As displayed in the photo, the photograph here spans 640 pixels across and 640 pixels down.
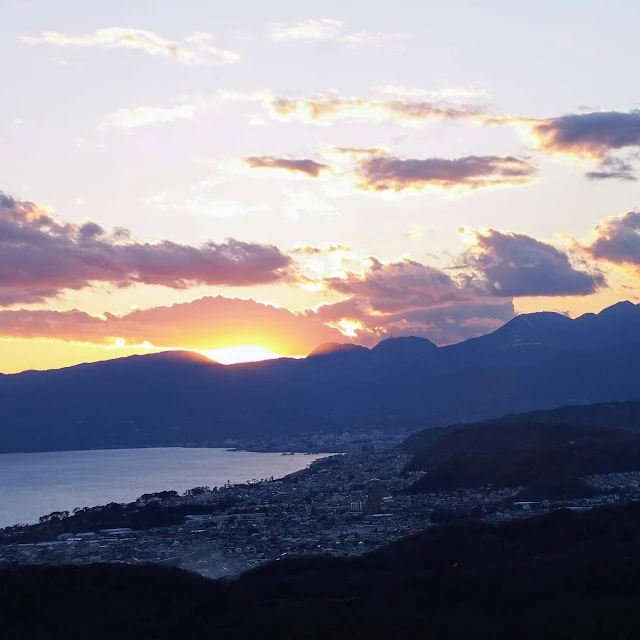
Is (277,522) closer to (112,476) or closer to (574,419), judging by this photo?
(574,419)

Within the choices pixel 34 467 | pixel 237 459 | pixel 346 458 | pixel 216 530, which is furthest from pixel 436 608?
pixel 34 467

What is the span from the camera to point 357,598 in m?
32.0

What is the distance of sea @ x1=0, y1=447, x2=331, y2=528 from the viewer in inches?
3941

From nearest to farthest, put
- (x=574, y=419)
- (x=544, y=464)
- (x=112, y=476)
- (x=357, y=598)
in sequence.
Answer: (x=357, y=598)
(x=544, y=464)
(x=574, y=419)
(x=112, y=476)

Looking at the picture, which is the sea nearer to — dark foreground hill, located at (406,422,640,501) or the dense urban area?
the dense urban area

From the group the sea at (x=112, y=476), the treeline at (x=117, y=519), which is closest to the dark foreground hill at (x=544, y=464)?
the treeline at (x=117, y=519)

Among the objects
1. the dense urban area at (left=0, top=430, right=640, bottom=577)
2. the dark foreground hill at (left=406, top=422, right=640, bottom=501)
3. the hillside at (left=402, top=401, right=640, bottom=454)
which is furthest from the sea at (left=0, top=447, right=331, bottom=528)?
the dark foreground hill at (left=406, top=422, right=640, bottom=501)

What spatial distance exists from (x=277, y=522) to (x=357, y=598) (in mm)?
28655

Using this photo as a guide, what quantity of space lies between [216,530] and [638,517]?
23333 millimetres

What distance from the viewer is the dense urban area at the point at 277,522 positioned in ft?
157

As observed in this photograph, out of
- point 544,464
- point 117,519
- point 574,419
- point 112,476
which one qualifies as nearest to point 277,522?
point 117,519

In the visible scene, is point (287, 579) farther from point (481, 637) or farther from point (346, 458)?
point (346, 458)

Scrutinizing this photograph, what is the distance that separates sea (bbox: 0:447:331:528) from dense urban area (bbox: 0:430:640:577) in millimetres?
18208

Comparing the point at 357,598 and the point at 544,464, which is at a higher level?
the point at 544,464
